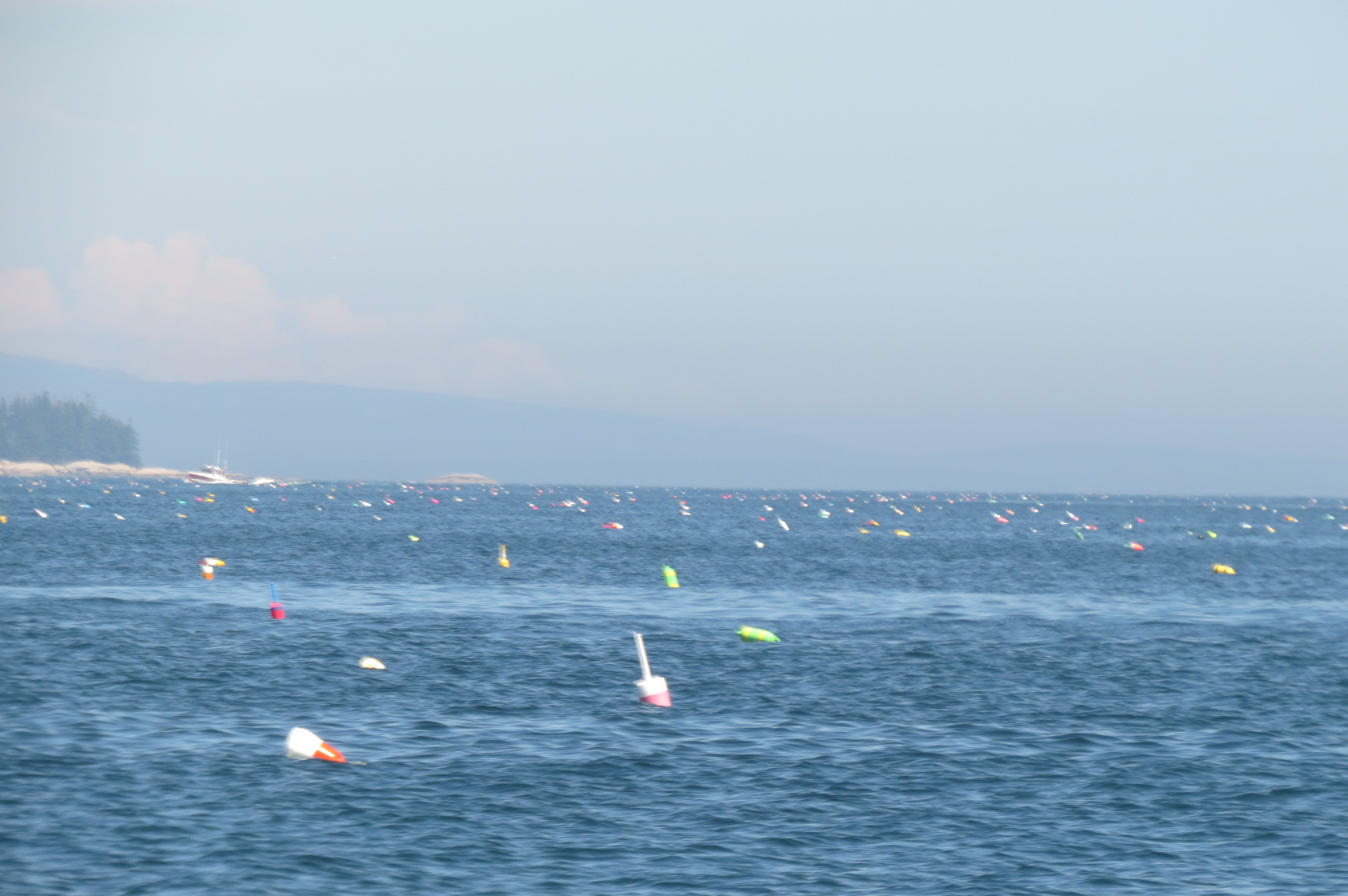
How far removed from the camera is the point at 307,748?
26.4 metres

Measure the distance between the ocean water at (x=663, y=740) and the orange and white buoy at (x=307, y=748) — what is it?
290mm

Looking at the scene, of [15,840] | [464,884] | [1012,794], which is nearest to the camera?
[464,884]

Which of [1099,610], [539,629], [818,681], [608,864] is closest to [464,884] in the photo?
[608,864]

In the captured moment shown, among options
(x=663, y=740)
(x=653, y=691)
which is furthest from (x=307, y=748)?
(x=653, y=691)

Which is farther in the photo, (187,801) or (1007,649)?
(1007,649)

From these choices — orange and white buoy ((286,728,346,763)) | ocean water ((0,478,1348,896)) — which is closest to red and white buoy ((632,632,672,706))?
ocean water ((0,478,1348,896))

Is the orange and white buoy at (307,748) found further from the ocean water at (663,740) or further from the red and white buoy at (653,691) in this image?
the red and white buoy at (653,691)

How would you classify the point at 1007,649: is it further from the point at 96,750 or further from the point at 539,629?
the point at 96,750

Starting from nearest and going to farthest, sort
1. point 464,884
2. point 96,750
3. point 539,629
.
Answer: point 464,884 → point 96,750 → point 539,629

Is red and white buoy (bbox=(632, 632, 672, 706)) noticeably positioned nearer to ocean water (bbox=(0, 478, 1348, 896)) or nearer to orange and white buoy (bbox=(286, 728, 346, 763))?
ocean water (bbox=(0, 478, 1348, 896))

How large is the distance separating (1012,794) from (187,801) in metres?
14.3

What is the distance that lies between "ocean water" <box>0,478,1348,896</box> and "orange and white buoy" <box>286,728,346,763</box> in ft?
0.95

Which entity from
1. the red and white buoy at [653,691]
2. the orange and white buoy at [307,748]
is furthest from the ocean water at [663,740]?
the red and white buoy at [653,691]

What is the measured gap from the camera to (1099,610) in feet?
195
